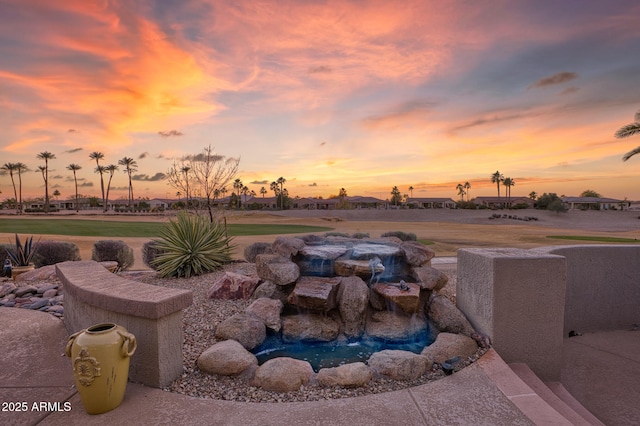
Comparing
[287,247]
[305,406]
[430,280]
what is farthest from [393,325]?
[305,406]

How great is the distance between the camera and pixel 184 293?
3.92 metres

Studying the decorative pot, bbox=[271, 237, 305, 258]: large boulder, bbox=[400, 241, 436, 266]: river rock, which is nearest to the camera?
bbox=[400, 241, 436, 266]: river rock

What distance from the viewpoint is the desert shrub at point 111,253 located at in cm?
1135

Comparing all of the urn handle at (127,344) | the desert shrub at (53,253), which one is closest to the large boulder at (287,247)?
the urn handle at (127,344)

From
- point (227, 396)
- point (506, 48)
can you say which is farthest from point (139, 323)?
point (506, 48)

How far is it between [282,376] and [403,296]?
262 centimetres

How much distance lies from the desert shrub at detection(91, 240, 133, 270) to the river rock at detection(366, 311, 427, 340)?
348 inches

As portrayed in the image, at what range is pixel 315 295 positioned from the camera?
5.87 metres

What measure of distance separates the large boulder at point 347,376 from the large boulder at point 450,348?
92 cm

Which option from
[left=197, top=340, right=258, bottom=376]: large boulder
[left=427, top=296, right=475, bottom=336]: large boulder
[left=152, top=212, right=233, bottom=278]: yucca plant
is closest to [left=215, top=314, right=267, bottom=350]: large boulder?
[left=197, top=340, right=258, bottom=376]: large boulder

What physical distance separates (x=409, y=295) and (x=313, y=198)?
107123mm

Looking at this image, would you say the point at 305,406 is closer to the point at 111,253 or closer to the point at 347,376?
the point at 347,376

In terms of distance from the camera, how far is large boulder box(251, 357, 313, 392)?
384 centimetres

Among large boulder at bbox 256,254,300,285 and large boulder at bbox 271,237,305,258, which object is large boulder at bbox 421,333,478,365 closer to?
large boulder at bbox 256,254,300,285
